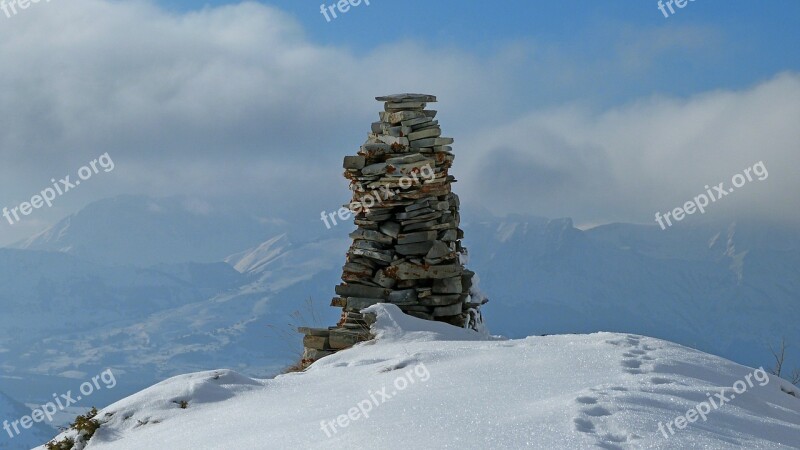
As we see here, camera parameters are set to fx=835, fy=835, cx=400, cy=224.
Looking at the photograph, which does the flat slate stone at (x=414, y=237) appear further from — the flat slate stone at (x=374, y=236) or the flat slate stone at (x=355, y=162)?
the flat slate stone at (x=355, y=162)

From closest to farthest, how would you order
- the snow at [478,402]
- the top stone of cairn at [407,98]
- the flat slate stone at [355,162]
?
the snow at [478,402] < the flat slate stone at [355,162] < the top stone of cairn at [407,98]

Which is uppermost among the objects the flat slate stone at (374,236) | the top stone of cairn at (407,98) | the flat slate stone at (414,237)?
the top stone of cairn at (407,98)

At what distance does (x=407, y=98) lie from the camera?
15.4 metres

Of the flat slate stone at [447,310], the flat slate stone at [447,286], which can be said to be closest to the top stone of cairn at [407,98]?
the flat slate stone at [447,286]

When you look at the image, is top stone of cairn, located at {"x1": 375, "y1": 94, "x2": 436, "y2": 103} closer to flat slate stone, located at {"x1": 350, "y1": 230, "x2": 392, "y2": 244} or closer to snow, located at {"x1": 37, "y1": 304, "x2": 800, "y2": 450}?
flat slate stone, located at {"x1": 350, "y1": 230, "x2": 392, "y2": 244}

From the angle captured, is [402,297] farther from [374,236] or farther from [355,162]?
[355,162]

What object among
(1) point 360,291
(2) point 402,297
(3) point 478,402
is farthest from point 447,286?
(3) point 478,402

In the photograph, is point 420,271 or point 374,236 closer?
point 420,271

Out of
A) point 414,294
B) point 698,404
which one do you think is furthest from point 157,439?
point 414,294

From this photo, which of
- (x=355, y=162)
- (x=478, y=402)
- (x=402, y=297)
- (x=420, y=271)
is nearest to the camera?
(x=478, y=402)

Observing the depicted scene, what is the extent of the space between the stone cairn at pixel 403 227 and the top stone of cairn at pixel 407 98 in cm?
2

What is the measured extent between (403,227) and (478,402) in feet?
24.5

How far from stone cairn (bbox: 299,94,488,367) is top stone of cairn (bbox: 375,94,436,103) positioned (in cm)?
2

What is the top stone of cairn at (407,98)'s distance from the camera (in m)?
15.4
